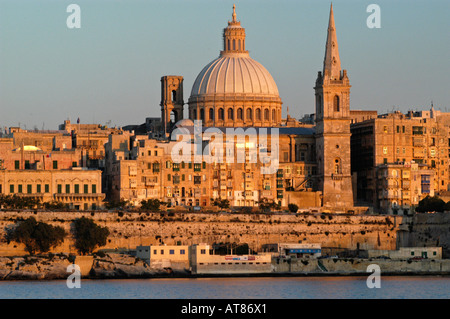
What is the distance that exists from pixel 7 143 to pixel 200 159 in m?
13.9

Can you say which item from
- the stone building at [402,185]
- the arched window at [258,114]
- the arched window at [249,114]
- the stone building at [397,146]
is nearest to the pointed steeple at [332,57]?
the stone building at [397,146]

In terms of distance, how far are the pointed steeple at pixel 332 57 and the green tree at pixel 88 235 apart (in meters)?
24.7

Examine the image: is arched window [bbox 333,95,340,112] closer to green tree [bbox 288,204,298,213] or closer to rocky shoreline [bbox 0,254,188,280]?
green tree [bbox 288,204,298,213]

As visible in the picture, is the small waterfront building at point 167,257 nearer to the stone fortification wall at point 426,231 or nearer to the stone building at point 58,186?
the stone building at point 58,186

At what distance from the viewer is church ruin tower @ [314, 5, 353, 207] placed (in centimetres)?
10656

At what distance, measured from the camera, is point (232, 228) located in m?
96.8

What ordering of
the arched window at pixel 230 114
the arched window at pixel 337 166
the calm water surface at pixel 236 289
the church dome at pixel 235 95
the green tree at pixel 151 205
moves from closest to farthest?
the calm water surface at pixel 236 289, the green tree at pixel 151 205, the arched window at pixel 337 166, the church dome at pixel 235 95, the arched window at pixel 230 114

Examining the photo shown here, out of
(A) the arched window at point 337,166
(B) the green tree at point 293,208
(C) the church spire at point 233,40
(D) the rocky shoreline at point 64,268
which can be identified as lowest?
(D) the rocky shoreline at point 64,268

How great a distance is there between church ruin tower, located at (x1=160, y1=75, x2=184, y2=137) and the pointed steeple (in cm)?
1349

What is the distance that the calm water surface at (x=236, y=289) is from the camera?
7075 centimetres

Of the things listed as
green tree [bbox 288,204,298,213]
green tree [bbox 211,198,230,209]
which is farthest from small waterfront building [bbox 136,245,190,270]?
green tree [bbox 288,204,298,213]

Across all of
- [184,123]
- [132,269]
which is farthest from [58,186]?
[132,269]

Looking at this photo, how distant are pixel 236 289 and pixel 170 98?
43237 mm
